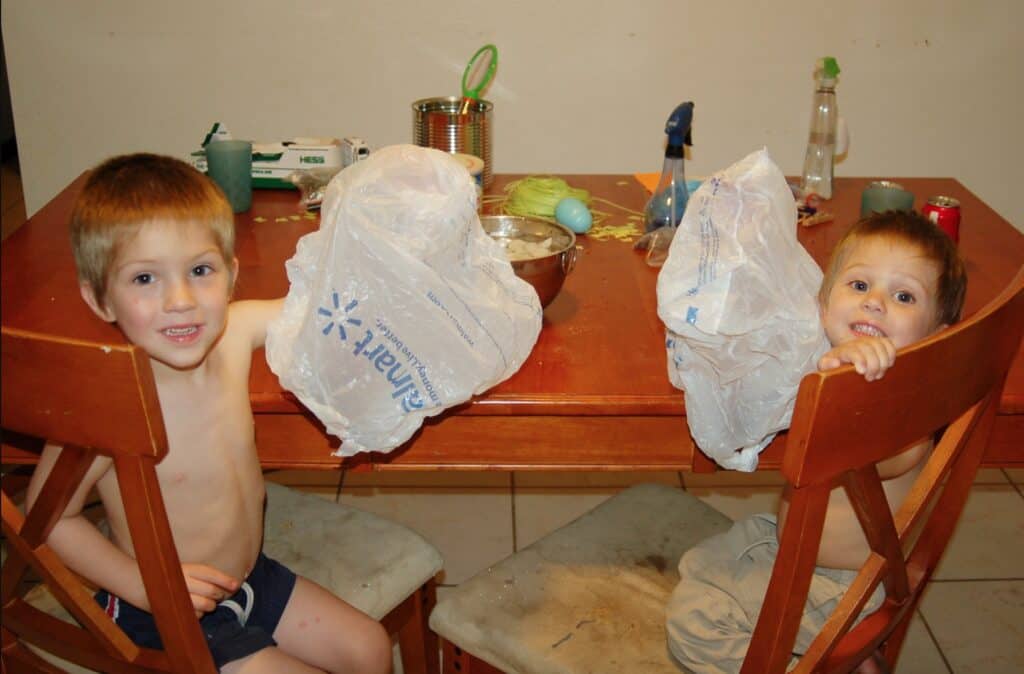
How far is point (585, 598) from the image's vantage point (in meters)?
1.28

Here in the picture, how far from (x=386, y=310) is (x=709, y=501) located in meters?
1.42

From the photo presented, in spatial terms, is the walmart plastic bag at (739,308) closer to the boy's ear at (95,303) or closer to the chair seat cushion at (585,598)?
the chair seat cushion at (585,598)

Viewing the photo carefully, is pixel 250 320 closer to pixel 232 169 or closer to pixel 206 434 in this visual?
pixel 206 434

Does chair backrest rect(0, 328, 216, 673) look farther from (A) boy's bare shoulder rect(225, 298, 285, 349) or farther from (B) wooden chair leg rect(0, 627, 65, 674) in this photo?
(A) boy's bare shoulder rect(225, 298, 285, 349)

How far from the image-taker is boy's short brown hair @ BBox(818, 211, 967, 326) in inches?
47.1

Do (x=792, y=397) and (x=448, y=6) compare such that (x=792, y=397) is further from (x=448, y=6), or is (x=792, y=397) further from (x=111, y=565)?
(x=448, y=6)

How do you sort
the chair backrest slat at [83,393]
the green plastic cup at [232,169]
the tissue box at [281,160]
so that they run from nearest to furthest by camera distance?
1. the chair backrest slat at [83,393]
2. the green plastic cup at [232,169]
3. the tissue box at [281,160]

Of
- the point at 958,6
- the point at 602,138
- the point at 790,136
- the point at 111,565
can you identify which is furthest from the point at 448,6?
the point at 111,565

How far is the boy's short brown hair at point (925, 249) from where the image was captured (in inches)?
47.1

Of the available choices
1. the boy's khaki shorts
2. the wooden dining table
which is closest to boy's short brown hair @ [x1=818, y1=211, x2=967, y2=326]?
the wooden dining table

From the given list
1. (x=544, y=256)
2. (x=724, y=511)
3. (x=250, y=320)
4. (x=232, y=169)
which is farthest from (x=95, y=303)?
(x=724, y=511)

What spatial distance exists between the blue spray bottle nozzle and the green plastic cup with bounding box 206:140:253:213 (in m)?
0.71

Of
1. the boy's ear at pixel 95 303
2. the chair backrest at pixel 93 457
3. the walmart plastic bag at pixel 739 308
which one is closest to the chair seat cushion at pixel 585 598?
the walmart plastic bag at pixel 739 308

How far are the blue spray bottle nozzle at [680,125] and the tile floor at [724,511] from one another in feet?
3.15
